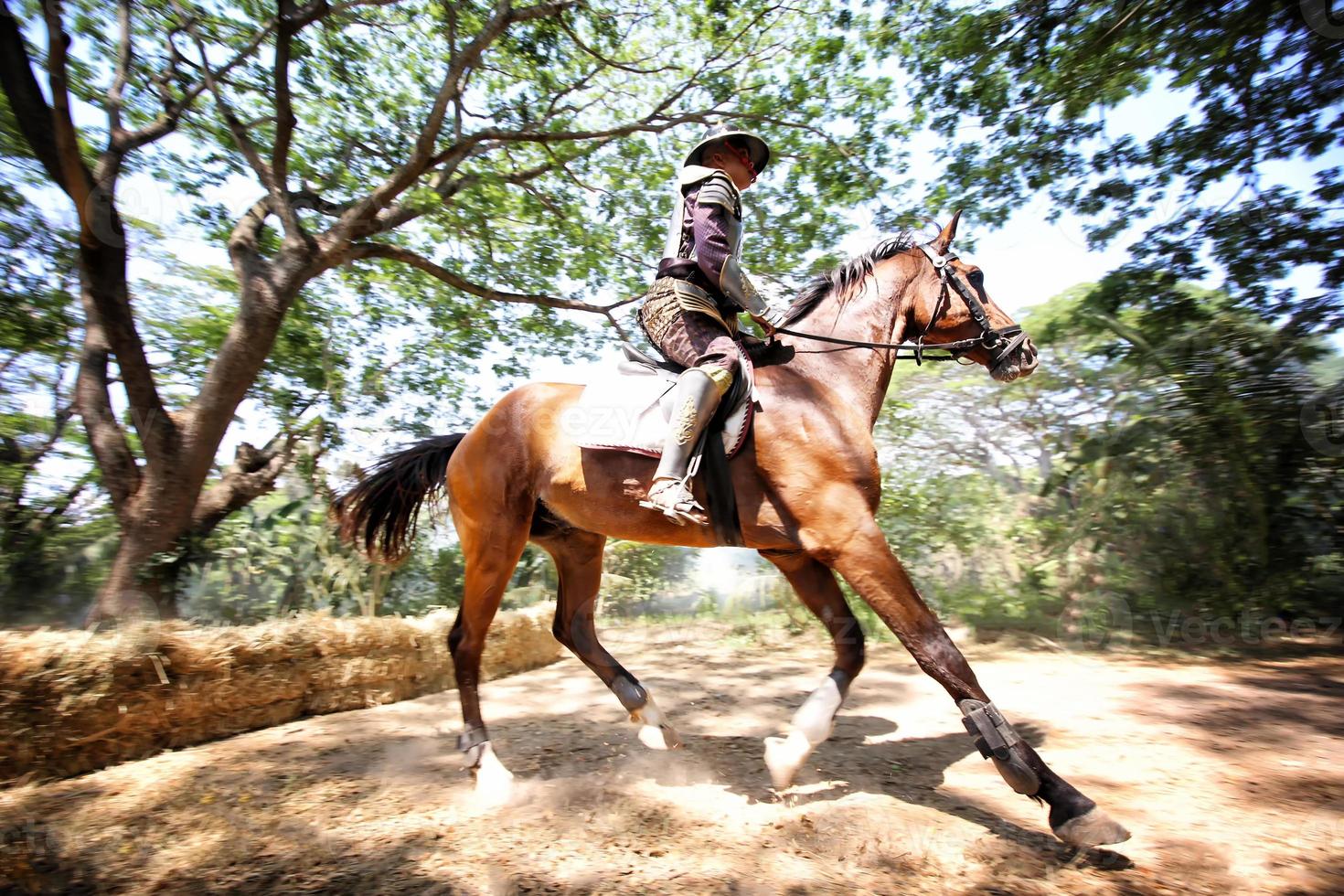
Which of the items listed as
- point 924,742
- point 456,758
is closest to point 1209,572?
point 924,742

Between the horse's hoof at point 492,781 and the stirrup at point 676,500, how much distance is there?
5.67ft

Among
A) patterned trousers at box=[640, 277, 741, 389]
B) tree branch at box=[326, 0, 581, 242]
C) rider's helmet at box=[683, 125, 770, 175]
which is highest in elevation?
tree branch at box=[326, 0, 581, 242]

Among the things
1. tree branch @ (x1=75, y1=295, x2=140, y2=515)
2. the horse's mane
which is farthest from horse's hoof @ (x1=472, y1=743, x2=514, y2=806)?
tree branch @ (x1=75, y1=295, x2=140, y2=515)

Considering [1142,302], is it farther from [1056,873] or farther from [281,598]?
[281,598]

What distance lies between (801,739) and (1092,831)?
46.0 inches

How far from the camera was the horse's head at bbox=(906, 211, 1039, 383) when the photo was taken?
3307mm

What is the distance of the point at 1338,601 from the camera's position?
605 centimetres

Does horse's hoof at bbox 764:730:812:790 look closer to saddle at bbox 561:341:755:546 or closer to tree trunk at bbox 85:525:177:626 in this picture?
saddle at bbox 561:341:755:546

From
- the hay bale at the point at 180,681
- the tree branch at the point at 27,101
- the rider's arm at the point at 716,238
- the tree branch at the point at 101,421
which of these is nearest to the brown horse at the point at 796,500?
the rider's arm at the point at 716,238

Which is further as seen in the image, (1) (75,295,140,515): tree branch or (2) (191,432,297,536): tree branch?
(2) (191,432,297,536): tree branch

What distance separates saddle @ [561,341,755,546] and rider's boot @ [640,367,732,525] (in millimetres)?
77

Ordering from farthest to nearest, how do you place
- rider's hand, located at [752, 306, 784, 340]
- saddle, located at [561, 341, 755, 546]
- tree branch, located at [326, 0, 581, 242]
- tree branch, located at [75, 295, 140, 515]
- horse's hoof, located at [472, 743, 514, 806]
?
tree branch, located at [326, 0, 581, 242] < tree branch, located at [75, 295, 140, 515] < rider's hand, located at [752, 306, 784, 340] < horse's hoof, located at [472, 743, 514, 806] < saddle, located at [561, 341, 755, 546]

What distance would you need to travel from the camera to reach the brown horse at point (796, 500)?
2762mm

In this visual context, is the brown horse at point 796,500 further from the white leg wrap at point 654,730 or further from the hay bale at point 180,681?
the hay bale at point 180,681
